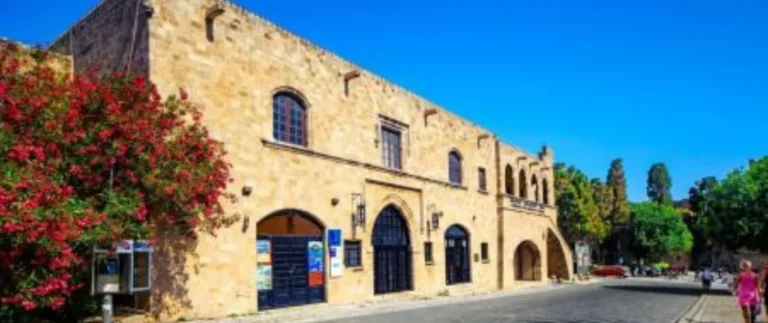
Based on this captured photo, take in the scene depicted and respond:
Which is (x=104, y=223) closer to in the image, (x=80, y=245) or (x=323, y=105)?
(x=80, y=245)

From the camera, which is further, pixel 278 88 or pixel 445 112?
pixel 445 112

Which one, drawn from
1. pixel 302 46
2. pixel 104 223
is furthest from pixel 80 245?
pixel 302 46

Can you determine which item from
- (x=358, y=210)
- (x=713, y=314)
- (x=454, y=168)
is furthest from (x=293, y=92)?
(x=713, y=314)

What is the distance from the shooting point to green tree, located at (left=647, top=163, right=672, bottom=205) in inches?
3260

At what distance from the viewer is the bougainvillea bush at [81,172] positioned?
34.7 ft

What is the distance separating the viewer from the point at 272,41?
1805 cm

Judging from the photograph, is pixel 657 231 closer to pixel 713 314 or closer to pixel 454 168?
pixel 454 168

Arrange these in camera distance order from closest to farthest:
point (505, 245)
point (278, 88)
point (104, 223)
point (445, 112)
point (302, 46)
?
1. point (104, 223)
2. point (278, 88)
3. point (302, 46)
4. point (445, 112)
5. point (505, 245)

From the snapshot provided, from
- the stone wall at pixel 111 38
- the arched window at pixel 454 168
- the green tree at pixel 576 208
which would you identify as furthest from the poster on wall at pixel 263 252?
the green tree at pixel 576 208

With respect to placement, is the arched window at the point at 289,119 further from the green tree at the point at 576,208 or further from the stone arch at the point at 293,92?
the green tree at the point at 576,208

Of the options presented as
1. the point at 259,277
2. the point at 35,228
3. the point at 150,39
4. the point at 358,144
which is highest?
the point at 150,39

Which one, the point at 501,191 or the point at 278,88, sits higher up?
the point at 278,88

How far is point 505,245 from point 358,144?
1305 cm

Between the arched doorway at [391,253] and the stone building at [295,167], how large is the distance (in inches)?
2.4
